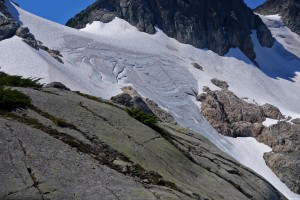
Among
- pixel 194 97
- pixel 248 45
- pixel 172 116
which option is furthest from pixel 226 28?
pixel 172 116

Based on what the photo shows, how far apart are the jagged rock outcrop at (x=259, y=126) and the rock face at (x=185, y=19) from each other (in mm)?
22950

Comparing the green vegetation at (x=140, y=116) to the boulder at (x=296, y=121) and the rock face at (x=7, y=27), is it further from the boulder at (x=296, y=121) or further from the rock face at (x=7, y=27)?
the boulder at (x=296, y=121)

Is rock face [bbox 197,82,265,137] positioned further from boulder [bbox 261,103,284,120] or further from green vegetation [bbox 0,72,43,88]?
green vegetation [bbox 0,72,43,88]

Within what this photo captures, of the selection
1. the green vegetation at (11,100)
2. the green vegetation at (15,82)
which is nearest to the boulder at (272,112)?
the green vegetation at (15,82)

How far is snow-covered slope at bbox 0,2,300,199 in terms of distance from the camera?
6581 centimetres

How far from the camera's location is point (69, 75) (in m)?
64.7

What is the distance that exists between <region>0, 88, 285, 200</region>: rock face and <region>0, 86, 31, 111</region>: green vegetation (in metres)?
0.31

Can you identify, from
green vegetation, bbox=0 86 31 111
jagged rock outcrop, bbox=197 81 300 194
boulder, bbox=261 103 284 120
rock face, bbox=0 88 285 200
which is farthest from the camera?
boulder, bbox=261 103 284 120

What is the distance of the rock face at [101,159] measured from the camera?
13414 millimetres

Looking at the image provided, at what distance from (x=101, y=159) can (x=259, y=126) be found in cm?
6593

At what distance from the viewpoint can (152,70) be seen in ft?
286

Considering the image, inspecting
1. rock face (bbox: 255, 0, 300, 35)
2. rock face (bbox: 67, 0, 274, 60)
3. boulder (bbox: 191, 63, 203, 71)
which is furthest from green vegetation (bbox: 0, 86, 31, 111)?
rock face (bbox: 255, 0, 300, 35)

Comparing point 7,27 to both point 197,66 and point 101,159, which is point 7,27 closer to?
point 197,66

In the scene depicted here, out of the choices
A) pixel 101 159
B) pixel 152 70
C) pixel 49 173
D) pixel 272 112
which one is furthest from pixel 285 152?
pixel 49 173
